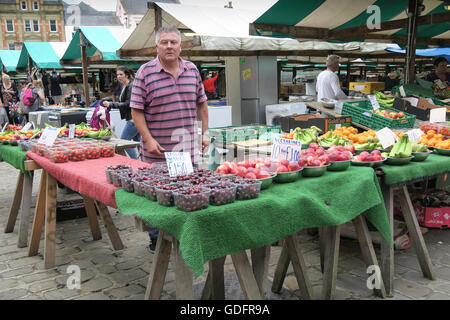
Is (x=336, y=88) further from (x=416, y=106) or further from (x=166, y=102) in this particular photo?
(x=166, y=102)

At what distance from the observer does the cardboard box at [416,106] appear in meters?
5.71

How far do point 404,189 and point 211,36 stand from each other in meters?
4.91

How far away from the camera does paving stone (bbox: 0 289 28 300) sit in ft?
10.7

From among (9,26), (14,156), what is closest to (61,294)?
(14,156)

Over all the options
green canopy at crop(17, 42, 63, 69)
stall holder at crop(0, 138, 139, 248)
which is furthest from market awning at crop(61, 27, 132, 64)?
stall holder at crop(0, 138, 139, 248)

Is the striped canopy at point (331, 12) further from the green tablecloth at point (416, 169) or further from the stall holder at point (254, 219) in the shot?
the stall holder at point (254, 219)

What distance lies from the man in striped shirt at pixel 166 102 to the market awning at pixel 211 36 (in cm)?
367

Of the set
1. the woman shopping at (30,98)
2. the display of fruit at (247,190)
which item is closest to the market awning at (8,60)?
the woman shopping at (30,98)

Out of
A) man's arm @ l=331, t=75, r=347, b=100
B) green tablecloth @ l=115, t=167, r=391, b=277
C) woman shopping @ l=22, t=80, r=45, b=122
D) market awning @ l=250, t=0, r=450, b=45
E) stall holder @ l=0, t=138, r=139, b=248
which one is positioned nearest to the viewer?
green tablecloth @ l=115, t=167, r=391, b=277

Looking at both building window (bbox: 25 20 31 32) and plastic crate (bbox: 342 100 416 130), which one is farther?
building window (bbox: 25 20 31 32)

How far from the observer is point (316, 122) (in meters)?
5.26

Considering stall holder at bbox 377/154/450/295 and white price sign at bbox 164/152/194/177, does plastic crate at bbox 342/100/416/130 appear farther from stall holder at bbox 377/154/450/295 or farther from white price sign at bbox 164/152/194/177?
white price sign at bbox 164/152/194/177

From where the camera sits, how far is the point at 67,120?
26.0 ft

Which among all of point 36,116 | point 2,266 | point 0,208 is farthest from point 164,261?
point 36,116
